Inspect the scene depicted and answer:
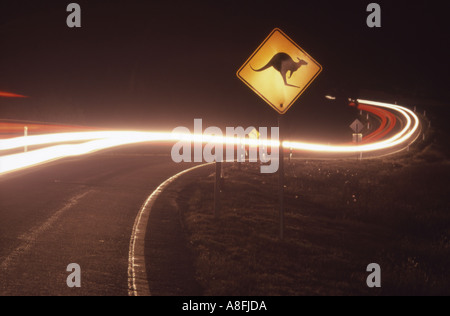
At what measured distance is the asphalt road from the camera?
7.06 metres

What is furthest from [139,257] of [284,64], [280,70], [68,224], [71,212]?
[284,64]

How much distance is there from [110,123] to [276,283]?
4511 cm

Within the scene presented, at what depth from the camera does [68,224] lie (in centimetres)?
1021

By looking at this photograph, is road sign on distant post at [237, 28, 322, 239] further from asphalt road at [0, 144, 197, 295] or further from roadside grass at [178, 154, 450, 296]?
asphalt road at [0, 144, 197, 295]

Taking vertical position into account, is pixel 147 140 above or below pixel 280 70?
below

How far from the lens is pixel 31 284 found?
679 cm

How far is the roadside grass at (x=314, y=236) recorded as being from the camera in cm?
766

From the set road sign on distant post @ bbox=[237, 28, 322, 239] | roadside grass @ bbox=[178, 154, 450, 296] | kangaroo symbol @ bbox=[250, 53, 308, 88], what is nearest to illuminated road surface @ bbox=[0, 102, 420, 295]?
roadside grass @ bbox=[178, 154, 450, 296]

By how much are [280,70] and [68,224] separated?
4600 millimetres

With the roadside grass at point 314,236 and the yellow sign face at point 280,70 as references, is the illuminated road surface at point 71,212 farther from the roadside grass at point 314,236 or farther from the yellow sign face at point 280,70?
the yellow sign face at point 280,70

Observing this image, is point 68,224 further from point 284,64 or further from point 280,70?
point 284,64

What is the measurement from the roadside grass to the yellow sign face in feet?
8.10

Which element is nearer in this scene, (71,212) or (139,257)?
(139,257)

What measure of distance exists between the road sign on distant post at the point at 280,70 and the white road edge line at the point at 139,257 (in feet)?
8.44
